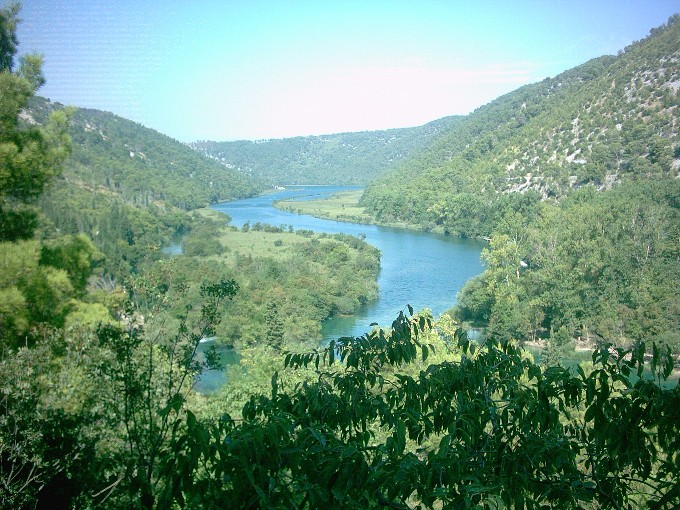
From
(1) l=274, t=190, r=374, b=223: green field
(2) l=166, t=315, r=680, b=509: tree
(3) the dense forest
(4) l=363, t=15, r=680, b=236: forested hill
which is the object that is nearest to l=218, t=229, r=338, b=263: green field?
(1) l=274, t=190, r=374, b=223: green field

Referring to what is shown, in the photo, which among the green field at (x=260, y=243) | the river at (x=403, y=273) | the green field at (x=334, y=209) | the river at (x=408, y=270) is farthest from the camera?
the green field at (x=334, y=209)

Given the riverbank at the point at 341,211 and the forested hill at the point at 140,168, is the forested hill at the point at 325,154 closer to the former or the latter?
the forested hill at the point at 140,168

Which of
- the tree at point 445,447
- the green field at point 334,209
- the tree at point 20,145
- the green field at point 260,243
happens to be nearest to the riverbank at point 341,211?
the green field at point 334,209

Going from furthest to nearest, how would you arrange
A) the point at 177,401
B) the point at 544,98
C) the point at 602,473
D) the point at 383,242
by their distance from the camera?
1. the point at 544,98
2. the point at 383,242
3. the point at 602,473
4. the point at 177,401

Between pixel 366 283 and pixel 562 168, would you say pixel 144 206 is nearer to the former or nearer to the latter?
pixel 366 283

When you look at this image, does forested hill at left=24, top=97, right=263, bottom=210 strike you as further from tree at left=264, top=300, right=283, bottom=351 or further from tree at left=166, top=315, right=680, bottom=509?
tree at left=166, top=315, right=680, bottom=509

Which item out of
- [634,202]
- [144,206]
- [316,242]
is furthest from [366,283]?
[144,206]
